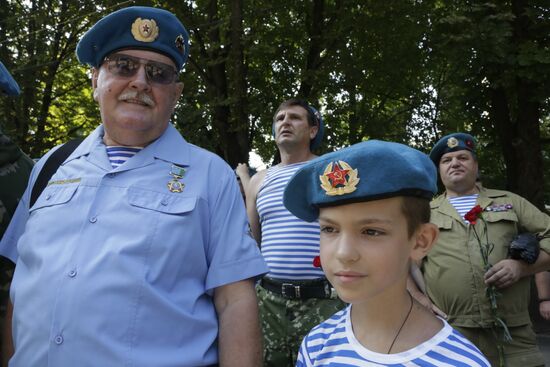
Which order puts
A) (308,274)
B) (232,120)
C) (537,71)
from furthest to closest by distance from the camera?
(232,120)
(537,71)
(308,274)

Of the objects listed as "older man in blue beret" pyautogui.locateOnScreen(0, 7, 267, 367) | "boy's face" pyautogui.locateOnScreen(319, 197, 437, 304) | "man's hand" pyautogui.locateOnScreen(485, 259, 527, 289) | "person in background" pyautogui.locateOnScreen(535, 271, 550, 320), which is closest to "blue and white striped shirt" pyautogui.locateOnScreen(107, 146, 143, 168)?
"older man in blue beret" pyautogui.locateOnScreen(0, 7, 267, 367)

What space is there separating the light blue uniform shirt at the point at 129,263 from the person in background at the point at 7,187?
0.79 ft

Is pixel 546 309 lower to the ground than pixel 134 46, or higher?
lower

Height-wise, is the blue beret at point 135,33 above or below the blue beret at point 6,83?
above

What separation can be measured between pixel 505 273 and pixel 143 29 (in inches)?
105

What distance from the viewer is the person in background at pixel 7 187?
84.8 inches

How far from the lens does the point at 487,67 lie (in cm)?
857

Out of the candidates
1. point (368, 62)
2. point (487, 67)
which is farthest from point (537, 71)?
point (368, 62)

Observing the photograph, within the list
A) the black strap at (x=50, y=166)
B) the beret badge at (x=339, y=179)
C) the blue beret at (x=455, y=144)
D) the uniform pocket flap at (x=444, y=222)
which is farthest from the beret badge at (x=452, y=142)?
the black strap at (x=50, y=166)

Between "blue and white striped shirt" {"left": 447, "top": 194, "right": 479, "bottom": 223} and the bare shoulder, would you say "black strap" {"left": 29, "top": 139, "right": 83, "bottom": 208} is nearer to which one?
the bare shoulder

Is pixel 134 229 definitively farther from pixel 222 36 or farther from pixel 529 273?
pixel 222 36

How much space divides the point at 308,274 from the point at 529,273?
151 centimetres

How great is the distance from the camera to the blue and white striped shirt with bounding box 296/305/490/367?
1.55 meters

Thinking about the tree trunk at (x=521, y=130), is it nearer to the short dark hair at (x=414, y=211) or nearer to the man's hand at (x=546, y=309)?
the man's hand at (x=546, y=309)
